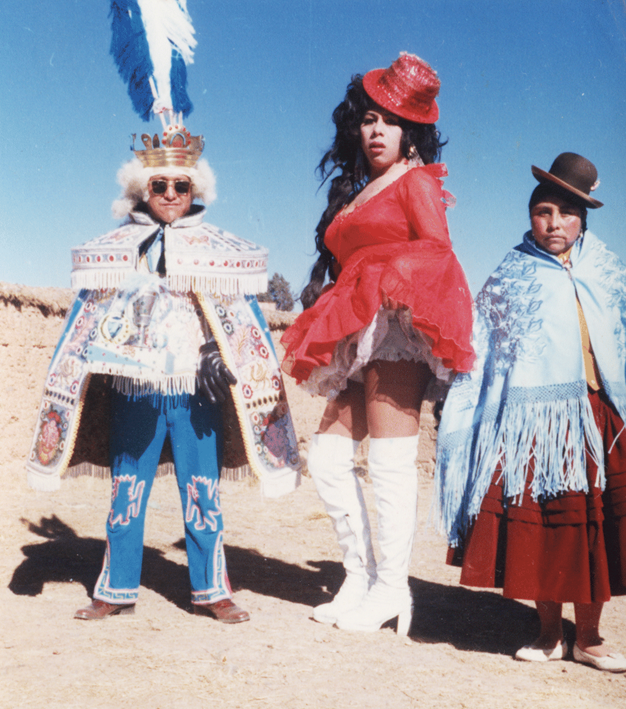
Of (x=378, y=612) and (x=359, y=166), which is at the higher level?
(x=359, y=166)

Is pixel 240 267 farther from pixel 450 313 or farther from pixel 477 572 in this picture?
pixel 477 572

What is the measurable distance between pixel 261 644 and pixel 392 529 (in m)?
0.66

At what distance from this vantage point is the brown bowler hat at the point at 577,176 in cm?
261

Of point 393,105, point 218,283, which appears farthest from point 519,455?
point 393,105

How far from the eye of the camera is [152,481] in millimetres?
2992

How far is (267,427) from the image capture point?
3021 millimetres

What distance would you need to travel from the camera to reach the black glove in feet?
9.30

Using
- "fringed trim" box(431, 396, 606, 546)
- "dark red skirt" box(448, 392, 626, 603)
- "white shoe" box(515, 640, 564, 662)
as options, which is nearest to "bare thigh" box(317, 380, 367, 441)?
"fringed trim" box(431, 396, 606, 546)

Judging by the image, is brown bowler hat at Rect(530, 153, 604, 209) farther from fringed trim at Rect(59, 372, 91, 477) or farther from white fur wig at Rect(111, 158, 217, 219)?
fringed trim at Rect(59, 372, 91, 477)

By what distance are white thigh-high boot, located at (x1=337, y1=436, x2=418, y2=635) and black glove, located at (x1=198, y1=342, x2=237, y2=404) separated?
638mm

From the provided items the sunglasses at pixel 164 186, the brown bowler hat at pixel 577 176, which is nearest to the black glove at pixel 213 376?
the sunglasses at pixel 164 186

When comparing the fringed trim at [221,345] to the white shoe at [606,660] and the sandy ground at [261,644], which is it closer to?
the sandy ground at [261,644]

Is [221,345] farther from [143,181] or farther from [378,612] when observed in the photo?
[378,612]

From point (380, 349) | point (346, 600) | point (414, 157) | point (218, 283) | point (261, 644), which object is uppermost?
point (414, 157)
